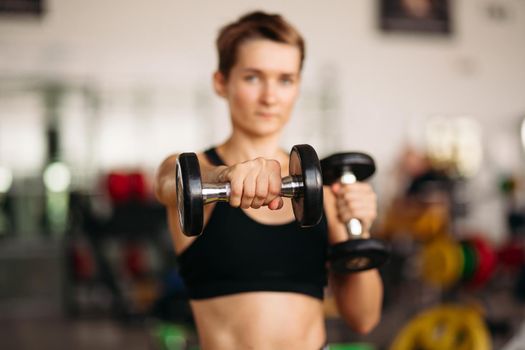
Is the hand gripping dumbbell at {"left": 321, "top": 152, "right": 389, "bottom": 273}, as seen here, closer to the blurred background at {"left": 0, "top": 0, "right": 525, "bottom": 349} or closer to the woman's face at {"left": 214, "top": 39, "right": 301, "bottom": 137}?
the woman's face at {"left": 214, "top": 39, "right": 301, "bottom": 137}

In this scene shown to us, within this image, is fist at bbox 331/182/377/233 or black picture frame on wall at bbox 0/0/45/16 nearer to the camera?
fist at bbox 331/182/377/233

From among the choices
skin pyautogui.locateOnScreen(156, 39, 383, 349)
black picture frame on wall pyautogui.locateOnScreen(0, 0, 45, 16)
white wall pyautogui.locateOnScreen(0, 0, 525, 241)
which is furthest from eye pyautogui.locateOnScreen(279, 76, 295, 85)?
black picture frame on wall pyautogui.locateOnScreen(0, 0, 45, 16)

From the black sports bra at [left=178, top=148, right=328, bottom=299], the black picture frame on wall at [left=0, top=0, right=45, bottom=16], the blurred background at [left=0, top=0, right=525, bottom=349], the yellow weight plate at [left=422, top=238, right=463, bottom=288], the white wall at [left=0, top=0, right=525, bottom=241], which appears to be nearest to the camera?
the black sports bra at [left=178, top=148, right=328, bottom=299]

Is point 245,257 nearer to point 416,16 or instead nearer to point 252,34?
point 252,34

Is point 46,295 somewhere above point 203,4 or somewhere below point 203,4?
below

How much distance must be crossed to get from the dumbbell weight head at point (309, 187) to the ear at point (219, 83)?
32cm

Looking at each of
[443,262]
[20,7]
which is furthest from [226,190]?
[20,7]

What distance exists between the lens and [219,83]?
94cm

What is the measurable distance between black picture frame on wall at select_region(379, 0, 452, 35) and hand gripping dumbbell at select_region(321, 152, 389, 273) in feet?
17.0

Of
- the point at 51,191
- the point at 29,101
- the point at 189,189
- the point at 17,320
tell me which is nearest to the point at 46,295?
the point at 17,320

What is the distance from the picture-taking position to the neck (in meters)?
0.90

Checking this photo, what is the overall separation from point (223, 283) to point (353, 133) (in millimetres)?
4914

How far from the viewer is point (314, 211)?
613 mm

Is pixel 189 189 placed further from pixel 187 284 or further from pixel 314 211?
pixel 187 284
